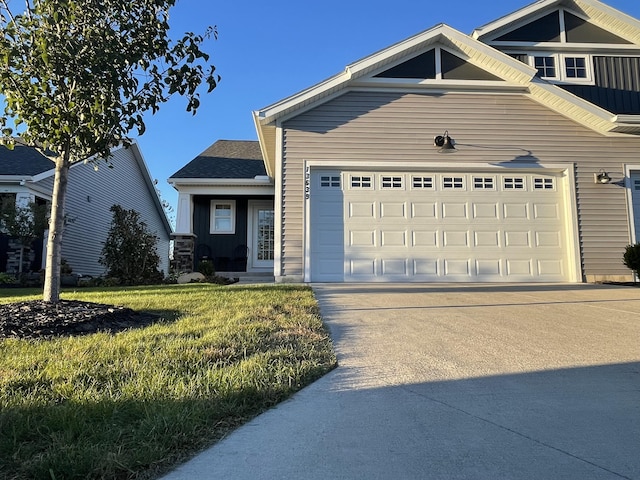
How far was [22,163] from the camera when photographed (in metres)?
12.6

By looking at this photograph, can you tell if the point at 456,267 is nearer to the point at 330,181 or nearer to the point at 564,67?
the point at 330,181

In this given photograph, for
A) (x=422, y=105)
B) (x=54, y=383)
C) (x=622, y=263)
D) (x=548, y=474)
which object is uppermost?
(x=422, y=105)

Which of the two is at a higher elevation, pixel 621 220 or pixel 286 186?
pixel 286 186

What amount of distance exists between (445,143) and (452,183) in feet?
2.85

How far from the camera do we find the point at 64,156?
527 centimetres

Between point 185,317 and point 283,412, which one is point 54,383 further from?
point 185,317

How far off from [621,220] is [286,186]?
7.31 meters

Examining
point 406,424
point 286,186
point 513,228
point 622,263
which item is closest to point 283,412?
point 406,424

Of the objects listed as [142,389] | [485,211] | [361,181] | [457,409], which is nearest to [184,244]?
[361,181]

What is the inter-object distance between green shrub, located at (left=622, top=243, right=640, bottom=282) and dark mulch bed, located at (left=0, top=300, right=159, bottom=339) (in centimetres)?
917

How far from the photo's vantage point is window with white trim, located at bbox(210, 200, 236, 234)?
13938 mm

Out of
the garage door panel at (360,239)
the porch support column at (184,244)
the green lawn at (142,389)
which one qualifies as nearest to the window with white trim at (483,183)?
the garage door panel at (360,239)

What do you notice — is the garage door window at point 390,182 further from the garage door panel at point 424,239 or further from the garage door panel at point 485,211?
the garage door panel at point 485,211

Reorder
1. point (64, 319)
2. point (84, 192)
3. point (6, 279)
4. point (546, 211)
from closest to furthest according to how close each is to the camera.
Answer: point (64, 319), point (546, 211), point (6, 279), point (84, 192)
